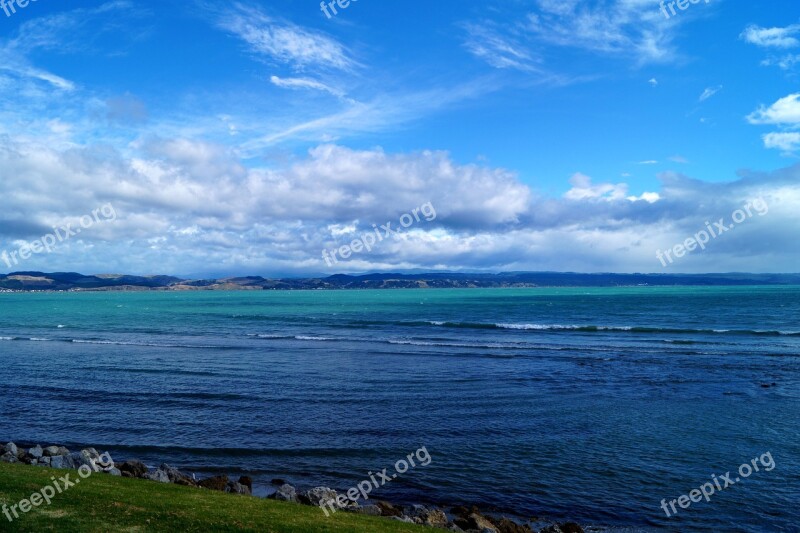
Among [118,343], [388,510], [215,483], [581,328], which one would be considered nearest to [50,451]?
[215,483]

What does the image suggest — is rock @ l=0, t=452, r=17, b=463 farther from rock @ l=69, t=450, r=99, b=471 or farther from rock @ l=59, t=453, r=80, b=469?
rock @ l=69, t=450, r=99, b=471

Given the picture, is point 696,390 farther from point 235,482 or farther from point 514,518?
point 235,482

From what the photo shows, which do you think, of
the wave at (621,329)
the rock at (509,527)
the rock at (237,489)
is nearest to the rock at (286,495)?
the rock at (237,489)

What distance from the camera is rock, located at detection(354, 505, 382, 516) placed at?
15.5 metres

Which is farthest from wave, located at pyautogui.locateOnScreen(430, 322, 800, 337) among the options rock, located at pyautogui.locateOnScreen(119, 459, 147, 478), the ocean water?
rock, located at pyautogui.locateOnScreen(119, 459, 147, 478)

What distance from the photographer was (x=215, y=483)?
17.1 m

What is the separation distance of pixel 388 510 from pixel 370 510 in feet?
1.99

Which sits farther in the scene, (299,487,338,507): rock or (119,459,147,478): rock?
(119,459,147,478): rock

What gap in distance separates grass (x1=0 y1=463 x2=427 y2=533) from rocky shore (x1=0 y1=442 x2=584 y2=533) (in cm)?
116

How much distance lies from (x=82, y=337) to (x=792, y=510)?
73.0 m

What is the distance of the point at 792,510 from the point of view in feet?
54.1

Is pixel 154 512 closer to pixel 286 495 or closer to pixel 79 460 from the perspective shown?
pixel 286 495

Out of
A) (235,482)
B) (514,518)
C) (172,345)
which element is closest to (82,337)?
(172,345)

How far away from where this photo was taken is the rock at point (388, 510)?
15719mm
